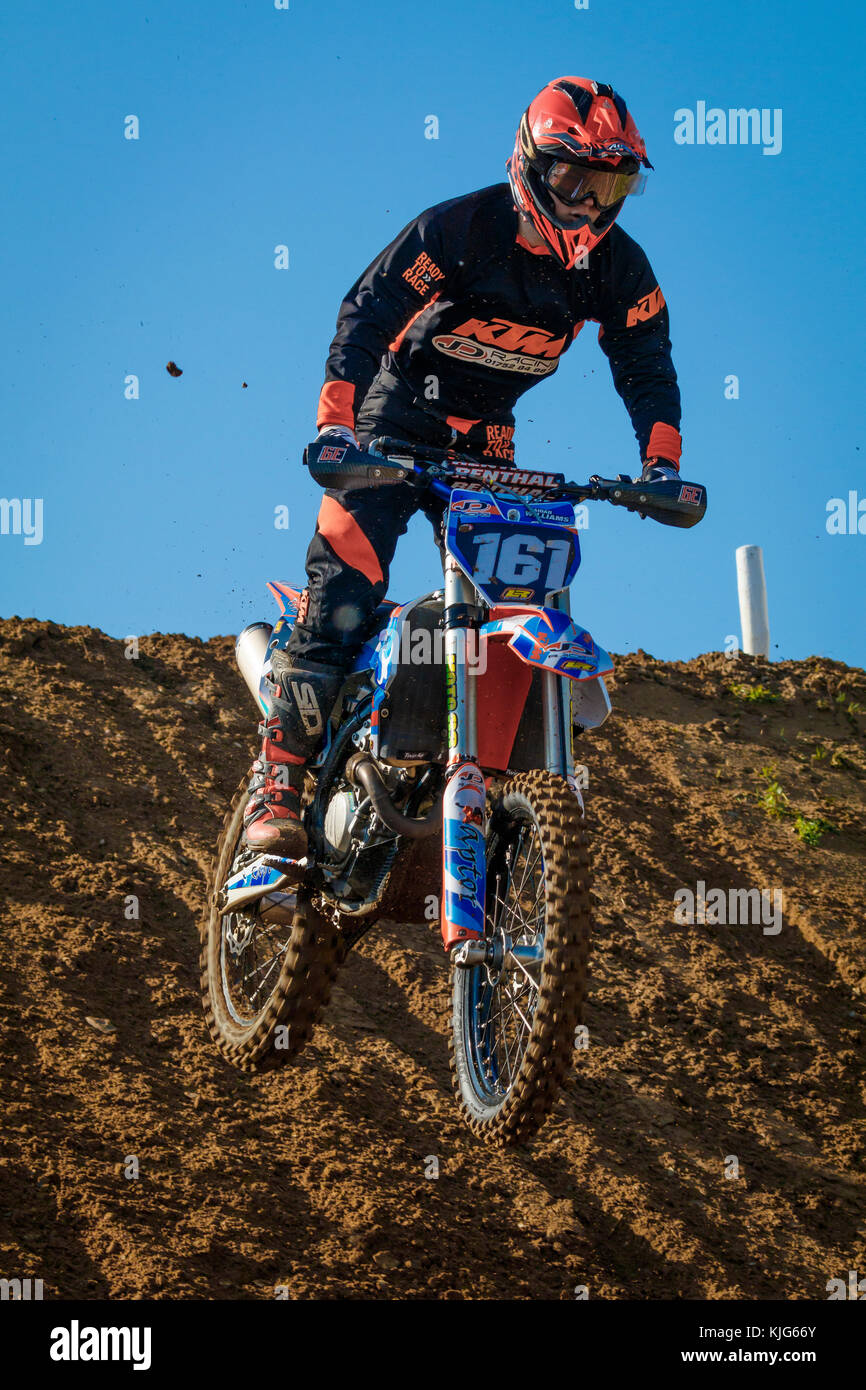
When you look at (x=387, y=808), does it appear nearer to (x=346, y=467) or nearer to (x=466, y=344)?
(x=346, y=467)

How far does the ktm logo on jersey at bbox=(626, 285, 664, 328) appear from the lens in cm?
592

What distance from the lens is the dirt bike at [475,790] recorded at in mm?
4410

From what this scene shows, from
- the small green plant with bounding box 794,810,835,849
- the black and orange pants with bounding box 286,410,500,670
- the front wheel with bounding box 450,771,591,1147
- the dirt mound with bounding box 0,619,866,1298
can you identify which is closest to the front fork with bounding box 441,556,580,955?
the front wheel with bounding box 450,771,591,1147

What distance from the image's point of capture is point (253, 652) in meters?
6.57

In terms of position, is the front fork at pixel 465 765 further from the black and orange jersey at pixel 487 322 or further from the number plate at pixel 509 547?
the black and orange jersey at pixel 487 322

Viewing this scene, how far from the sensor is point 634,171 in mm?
5156

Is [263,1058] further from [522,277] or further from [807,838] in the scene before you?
[807,838]

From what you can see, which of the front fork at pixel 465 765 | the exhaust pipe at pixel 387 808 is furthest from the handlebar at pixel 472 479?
the exhaust pipe at pixel 387 808

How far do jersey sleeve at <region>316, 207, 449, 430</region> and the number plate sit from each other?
0.90 meters

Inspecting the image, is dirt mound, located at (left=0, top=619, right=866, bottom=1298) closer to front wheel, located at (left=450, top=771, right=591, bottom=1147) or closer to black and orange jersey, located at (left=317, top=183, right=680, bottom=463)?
front wheel, located at (left=450, top=771, right=591, bottom=1147)

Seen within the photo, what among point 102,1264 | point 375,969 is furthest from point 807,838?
point 102,1264

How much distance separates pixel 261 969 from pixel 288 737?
1373mm

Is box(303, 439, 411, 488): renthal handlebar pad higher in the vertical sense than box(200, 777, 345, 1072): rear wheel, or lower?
higher

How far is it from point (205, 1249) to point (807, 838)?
6.44 m
